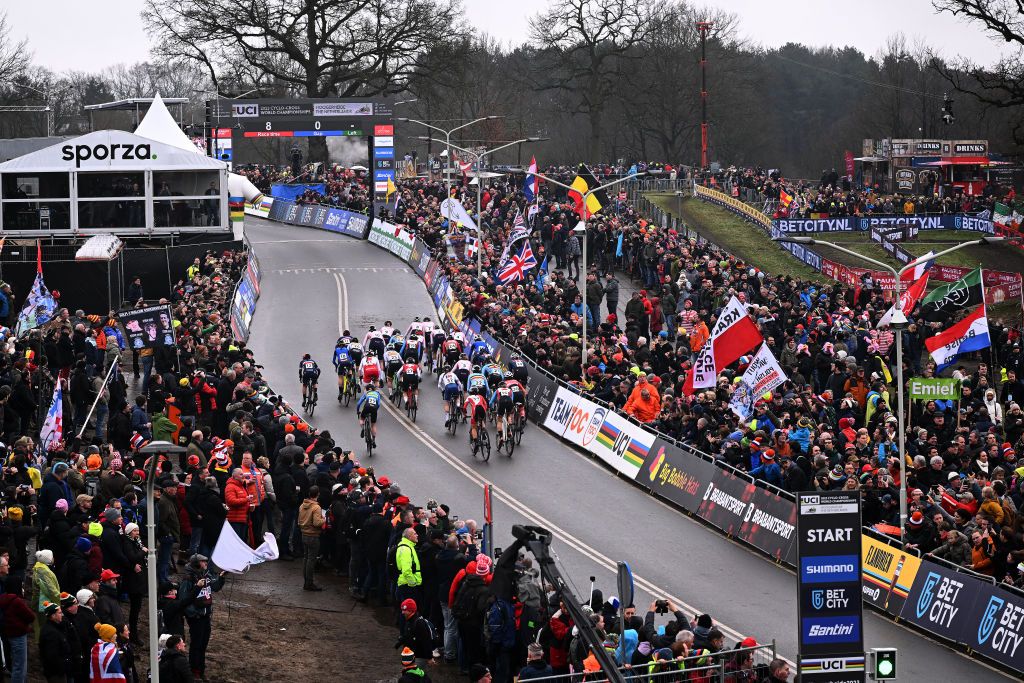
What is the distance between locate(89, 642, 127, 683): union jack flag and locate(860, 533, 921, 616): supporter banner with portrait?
11377 millimetres

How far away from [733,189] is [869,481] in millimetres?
50307

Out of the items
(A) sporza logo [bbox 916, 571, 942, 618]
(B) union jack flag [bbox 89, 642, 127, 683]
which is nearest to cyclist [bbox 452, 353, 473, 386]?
(A) sporza logo [bbox 916, 571, 942, 618]

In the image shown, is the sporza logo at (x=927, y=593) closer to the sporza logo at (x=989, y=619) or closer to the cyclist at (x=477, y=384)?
the sporza logo at (x=989, y=619)

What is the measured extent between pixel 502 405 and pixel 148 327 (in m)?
7.65

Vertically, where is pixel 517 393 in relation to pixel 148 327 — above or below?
below

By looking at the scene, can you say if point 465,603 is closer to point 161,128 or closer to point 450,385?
point 450,385

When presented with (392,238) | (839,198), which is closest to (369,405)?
(392,238)

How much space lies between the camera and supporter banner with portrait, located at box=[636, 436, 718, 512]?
28.1m

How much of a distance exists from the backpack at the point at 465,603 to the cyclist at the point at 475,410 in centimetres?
1201

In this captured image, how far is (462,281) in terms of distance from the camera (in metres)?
44.1

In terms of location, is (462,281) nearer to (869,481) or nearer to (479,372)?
(479,372)

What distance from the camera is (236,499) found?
894 inches

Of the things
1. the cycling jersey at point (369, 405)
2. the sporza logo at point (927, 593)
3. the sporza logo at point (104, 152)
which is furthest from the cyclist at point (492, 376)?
the sporza logo at point (104, 152)

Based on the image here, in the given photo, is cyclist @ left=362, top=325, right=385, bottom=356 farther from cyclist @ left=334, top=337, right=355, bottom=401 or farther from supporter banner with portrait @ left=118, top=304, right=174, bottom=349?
supporter banner with portrait @ left=118, top=304, right=174, bottom=349
